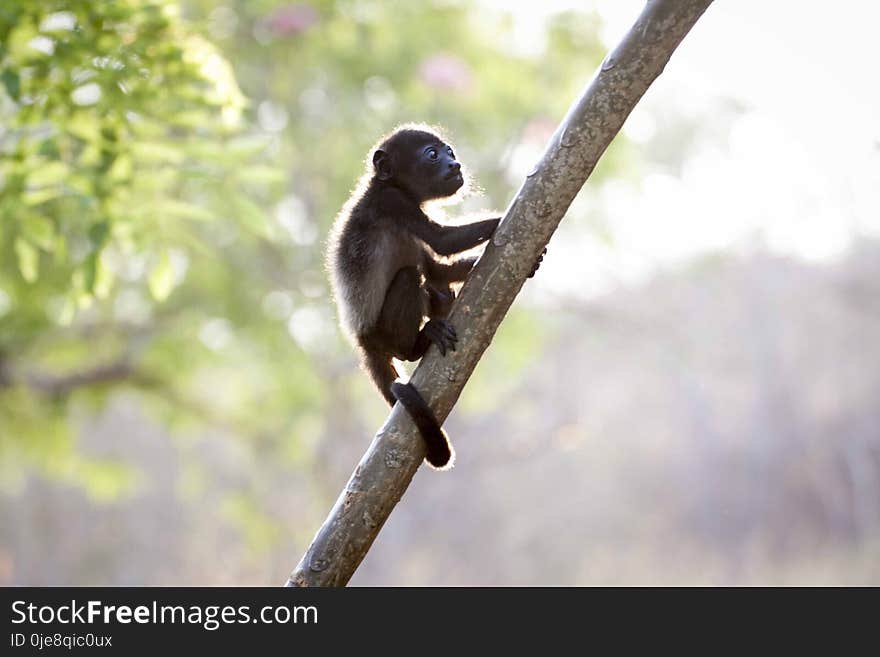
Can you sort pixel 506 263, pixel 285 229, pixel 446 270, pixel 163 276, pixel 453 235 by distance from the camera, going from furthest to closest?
pixel 285 229 < pixel 163 276 < pixel 446 270 < pixel 453 235 < pixel 506 263

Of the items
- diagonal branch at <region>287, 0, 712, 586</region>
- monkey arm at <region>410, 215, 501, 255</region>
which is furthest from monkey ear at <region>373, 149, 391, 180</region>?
diagonal branch at <region>287, 0, 712, 586</region>

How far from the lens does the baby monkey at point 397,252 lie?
432 centimetres

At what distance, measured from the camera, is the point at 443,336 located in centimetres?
357

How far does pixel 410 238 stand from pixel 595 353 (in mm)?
18951

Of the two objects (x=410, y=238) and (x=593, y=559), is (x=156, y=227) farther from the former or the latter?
(x=593, y=559)

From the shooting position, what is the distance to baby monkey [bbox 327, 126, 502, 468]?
4316mm

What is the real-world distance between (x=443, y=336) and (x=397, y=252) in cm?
98

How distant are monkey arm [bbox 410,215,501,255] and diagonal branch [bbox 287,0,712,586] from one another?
0.64 metres

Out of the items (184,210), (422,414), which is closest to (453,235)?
(422,414)

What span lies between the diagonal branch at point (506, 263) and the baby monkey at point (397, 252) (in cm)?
68

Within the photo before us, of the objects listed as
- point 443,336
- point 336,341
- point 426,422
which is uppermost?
point 443,336

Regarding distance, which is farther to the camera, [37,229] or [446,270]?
[37,229]

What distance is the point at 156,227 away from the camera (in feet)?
16.9

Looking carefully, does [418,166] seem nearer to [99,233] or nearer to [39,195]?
[99,233]
